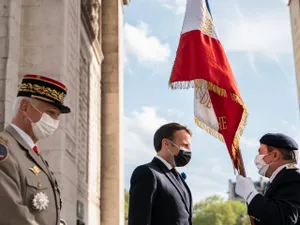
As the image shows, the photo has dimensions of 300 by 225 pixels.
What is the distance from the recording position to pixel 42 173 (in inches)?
150

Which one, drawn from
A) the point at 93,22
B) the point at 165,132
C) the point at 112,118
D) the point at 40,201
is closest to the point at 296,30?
the point at 93,22

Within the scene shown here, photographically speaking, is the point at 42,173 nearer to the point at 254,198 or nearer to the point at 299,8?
the point at 254,198

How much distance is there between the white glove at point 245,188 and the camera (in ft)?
15.5

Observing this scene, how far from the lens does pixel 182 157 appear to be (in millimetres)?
5469

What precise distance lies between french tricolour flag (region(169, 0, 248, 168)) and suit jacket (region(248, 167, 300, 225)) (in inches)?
29.1

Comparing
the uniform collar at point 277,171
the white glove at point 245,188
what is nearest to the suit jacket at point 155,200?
the white glove at point 245,188

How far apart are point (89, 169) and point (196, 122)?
8938 millimetres

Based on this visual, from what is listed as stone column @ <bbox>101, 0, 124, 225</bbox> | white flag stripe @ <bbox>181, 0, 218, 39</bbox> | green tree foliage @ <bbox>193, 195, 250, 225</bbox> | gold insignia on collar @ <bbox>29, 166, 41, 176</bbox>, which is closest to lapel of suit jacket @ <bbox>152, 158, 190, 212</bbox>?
white flag stripe @ <bbox>181, 0, 218, 39</bbox>

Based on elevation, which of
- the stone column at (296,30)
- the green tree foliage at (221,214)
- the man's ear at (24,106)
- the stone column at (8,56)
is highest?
the stone column at (296,30)

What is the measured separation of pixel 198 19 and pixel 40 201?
3.43 metres

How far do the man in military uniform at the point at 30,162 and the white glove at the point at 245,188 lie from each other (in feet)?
5.29

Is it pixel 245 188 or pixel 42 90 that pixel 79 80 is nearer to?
pixel 245 188

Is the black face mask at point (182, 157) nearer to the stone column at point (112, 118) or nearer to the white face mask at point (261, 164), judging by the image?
the white face mask at point (261, 164)

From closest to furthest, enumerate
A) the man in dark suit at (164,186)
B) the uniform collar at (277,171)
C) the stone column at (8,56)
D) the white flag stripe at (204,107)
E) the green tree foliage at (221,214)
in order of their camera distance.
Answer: the uniform collar at (277,171), the man in dark suit at (164,186), the white flag stripe at (204,107), the stone column at (8,56), the green tree foliage at (221,214)
